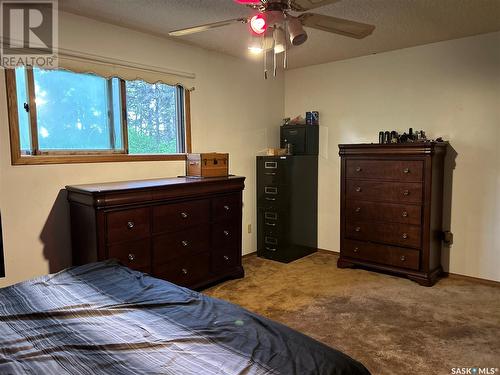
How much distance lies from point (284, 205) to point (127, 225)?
6.43 feet

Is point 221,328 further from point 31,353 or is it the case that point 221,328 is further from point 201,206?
point 201,206

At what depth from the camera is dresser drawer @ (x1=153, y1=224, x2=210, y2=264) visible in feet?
9.52

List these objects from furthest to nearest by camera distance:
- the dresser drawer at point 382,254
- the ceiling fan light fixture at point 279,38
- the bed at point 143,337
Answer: the dresser drawer at point 382,254 < the ceiling fan light fixture at point 279,38 < the bed at point 143,337

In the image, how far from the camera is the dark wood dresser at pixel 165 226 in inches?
102

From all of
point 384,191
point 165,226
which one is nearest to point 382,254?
point 384,191

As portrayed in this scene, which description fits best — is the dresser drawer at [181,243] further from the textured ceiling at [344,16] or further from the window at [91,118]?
the textured ceiling at [344,16]

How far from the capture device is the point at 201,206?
3.20m

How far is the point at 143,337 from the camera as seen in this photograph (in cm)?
125

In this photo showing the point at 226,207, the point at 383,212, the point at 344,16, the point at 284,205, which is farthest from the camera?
the point at 284,205

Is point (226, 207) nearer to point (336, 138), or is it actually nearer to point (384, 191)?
point (384, 191)

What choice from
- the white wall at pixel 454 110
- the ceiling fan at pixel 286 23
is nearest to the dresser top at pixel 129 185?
the ceiling fan at pixel 286 23

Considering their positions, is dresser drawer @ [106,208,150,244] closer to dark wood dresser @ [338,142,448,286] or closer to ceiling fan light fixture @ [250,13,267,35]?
ceiling fan light fixture @ [250,13,267,35]

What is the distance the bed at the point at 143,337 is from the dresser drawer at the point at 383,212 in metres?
2.57

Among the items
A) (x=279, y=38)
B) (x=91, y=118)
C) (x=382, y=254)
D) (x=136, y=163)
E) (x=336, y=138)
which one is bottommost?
(x=382, y=254)
